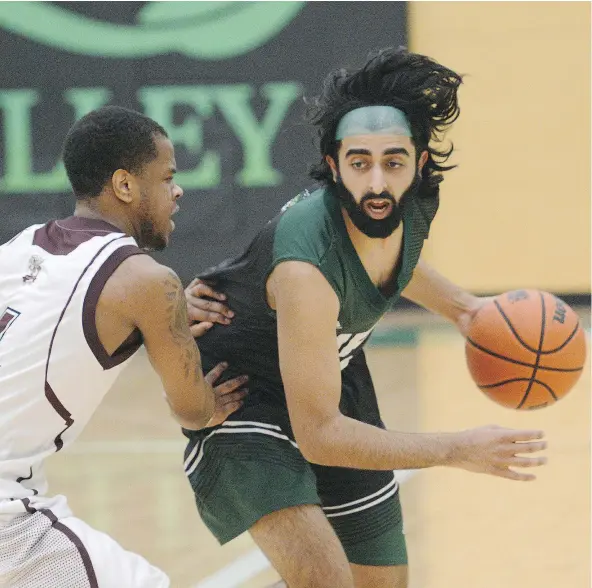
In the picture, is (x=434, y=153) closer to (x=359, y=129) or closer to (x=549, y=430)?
(x=359, y=129)

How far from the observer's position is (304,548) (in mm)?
3182

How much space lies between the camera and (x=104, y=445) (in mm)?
7109

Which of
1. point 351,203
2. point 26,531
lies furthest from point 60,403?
point 351,203

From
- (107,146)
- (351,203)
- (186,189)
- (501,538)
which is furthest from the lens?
(186,189)

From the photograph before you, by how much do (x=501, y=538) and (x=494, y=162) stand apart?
7.52 m

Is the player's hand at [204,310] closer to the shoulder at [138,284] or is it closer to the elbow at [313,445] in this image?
the elbow at [313,445]

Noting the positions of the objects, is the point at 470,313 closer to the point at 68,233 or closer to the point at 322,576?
the point at 322,576

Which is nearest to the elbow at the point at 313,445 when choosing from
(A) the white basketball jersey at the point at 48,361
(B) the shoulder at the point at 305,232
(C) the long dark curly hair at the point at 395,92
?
(B) the shoulder at the point at 305,232

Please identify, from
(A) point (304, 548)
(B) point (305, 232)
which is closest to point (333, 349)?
(B) point (305, 232)

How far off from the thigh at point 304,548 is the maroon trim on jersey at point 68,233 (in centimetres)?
98

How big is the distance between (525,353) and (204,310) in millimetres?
1088

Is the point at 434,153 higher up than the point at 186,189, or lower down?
higher up

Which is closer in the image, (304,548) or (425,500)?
(304,548)

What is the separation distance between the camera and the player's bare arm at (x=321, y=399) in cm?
305
